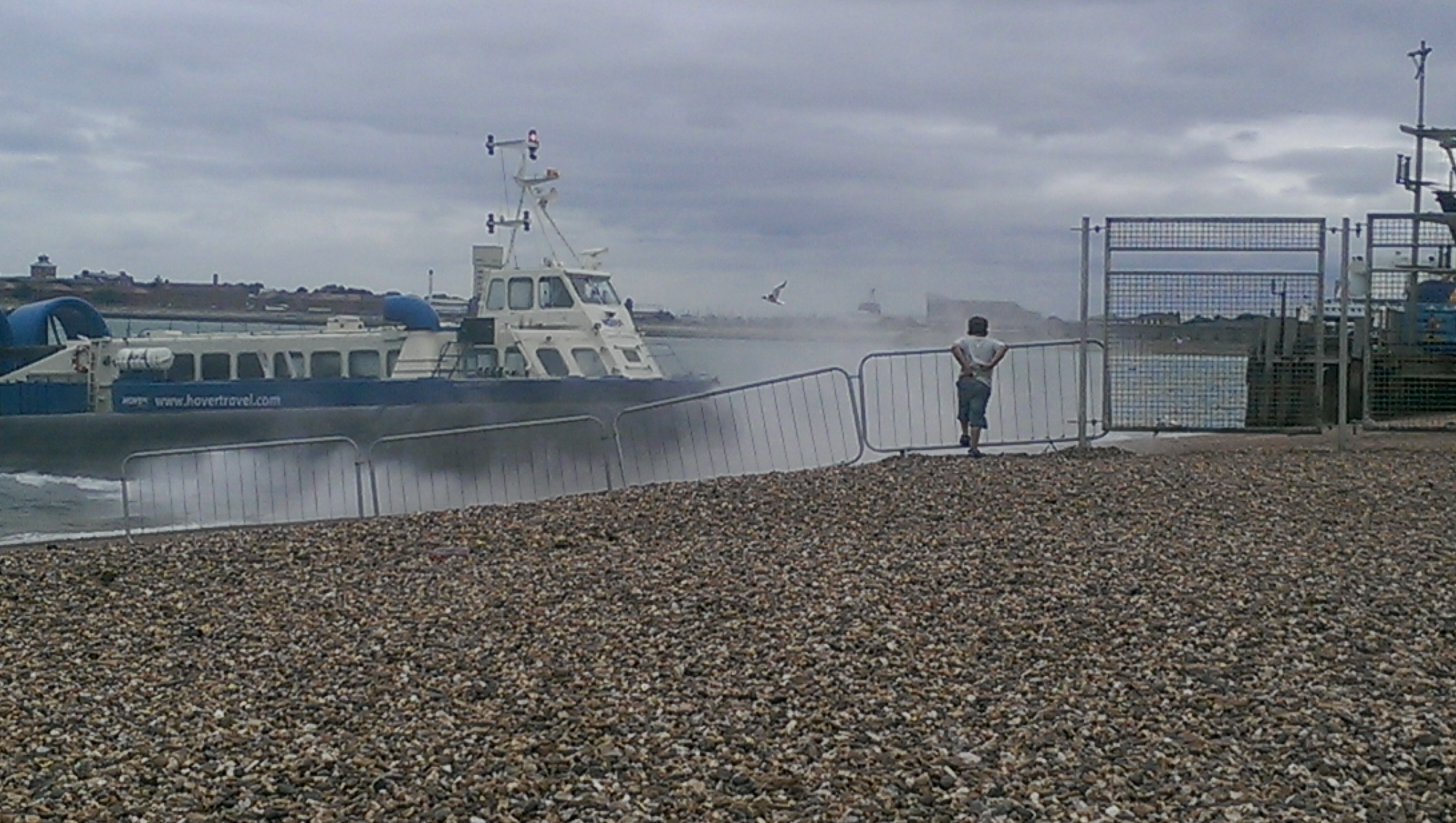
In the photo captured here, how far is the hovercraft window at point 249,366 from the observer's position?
23344 millimetres

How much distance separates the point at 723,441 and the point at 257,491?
4.95 m

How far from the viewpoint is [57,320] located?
2806 centimetres

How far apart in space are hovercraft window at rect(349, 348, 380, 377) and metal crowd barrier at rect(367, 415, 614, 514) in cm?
378

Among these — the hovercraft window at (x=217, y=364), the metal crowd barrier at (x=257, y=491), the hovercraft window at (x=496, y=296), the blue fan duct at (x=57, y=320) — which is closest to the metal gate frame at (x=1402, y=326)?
the metal crowd barrier at (x=257, y=491)

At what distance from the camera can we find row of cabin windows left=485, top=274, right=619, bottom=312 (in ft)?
73.7

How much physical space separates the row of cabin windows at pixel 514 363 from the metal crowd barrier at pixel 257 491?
9.35 ft

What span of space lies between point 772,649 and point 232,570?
4.37 metres

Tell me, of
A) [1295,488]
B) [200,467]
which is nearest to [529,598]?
[1295,488]

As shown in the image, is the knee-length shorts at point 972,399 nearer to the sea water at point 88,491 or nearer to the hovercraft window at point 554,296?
the sea water at point 88,491

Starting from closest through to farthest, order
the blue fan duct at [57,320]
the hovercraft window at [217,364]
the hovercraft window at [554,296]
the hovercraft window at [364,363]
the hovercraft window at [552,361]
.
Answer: the hovercraft window at [552,361], the hovercraft window at [554,296], the hovercraft window at [364,363], the hovercraft window at [217,364], the blue fan duct at [57,320]

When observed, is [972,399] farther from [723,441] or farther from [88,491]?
[88,491]

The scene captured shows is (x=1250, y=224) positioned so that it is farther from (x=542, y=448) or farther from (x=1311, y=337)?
(x=542, y=448)

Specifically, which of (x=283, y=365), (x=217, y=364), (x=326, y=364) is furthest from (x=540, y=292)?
(x=217, y=364)

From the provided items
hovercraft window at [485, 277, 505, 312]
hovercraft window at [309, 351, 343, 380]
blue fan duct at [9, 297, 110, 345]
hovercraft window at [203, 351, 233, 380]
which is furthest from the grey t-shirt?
blue fan duct at [9, 297, 110, 345]
